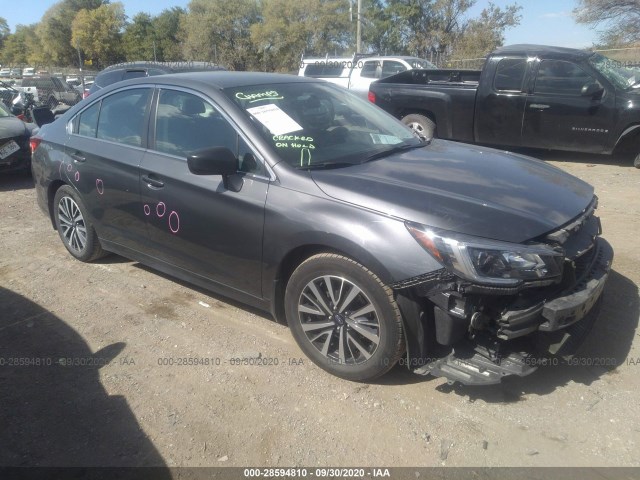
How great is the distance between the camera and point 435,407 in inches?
112

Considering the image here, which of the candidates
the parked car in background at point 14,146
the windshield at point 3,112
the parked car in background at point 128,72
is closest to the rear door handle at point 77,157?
the parked car in background at point 14,146

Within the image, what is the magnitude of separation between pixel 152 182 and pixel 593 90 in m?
6.86

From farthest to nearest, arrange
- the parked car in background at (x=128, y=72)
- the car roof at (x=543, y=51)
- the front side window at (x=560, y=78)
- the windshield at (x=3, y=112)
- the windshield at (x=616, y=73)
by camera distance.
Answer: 1. the parked car in background at (x=128, y=72)
2. the windshield at (x=3, y=112)
3. the car roof at (x=543, y=51)
4. the front side window at (x=560, y=78)
5. the windshield at (x=616, y=73)

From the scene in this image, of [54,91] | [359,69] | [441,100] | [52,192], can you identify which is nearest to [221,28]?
[54,91]

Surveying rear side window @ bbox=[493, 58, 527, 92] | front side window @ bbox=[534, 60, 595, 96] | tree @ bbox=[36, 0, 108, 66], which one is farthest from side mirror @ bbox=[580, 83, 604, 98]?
tree @ bbox=[36, 0, 108, 66]

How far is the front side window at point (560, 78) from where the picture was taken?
8055 mm

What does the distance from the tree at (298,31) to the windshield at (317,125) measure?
37990 mm

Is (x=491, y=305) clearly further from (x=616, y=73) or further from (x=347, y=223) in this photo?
(x=616, y=73)

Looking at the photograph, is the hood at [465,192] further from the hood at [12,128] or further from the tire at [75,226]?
the hood at [12,128]

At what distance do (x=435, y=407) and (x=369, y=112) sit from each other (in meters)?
2.33

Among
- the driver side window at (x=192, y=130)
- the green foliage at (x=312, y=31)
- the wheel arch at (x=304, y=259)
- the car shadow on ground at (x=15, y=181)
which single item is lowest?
the car shadow on ground at (x=15, y=181)

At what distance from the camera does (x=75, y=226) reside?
480cm

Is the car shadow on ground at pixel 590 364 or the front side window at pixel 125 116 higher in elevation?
the front side window at pixel 125 116

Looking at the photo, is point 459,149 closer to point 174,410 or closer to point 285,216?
Answer: point 285,216
